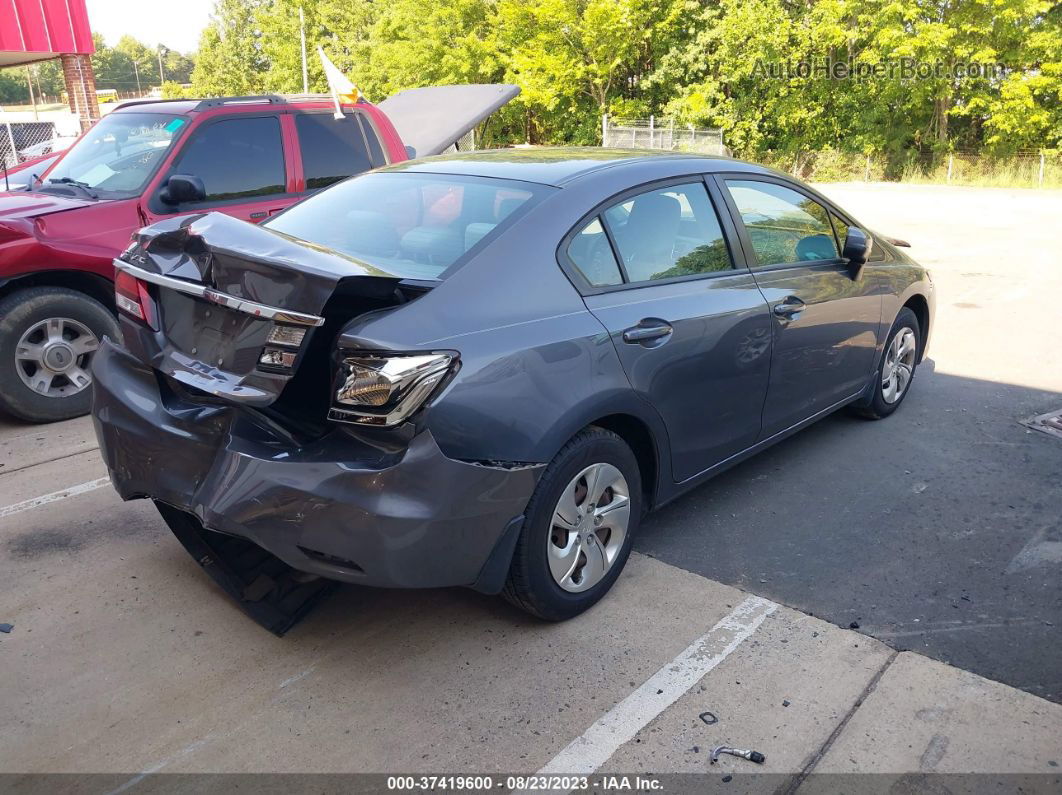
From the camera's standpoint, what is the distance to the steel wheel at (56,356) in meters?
5.83

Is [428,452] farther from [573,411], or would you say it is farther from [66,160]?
[66,160]

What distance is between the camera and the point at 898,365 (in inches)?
232

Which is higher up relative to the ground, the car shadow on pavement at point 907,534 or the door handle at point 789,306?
the door handle at point 789,306

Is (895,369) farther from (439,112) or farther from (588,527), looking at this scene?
(439,112)

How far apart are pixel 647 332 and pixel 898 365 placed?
3.01 meters

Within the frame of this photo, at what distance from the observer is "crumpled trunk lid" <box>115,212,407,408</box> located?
2836 millimetres

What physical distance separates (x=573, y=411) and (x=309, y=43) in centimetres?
5681

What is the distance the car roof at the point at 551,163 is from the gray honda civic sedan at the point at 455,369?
2 cm

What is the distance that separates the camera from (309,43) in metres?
54.1

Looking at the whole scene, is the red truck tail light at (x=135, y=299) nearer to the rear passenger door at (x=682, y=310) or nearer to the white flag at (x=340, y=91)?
the rear passenger door at (x=682, y=310)

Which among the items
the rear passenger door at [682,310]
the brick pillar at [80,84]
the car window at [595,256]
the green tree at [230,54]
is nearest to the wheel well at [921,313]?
the rear passenger door at [682,310]

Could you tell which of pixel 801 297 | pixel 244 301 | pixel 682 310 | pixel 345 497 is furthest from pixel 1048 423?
pixel 244 301

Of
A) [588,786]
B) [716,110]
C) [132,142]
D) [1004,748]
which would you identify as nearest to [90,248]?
[132,142]

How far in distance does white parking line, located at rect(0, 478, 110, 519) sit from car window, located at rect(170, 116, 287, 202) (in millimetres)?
2353
